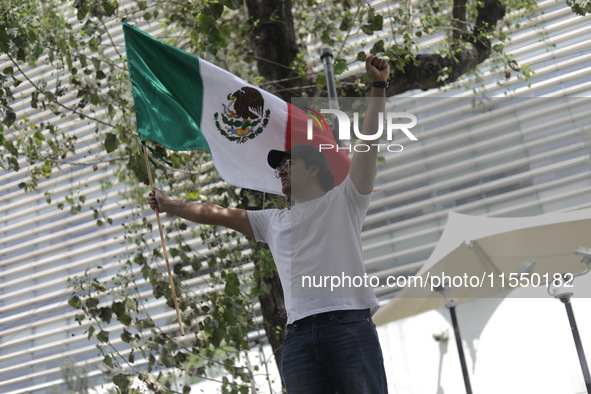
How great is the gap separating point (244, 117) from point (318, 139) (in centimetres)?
80

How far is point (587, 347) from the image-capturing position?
15.1 ft

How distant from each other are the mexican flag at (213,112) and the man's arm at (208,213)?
90cm

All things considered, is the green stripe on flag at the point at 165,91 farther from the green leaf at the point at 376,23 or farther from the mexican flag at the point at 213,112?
the green leaf at the point at 376,23

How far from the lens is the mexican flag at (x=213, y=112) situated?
4062mm

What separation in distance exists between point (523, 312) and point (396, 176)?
Answer: 4.41ft

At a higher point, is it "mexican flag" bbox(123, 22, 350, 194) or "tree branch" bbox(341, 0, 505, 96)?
"tree branch" bbox(341, 0, 505, 96)

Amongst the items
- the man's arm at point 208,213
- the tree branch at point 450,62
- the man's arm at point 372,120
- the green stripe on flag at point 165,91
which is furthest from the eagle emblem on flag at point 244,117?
the tree branch at point 450,62

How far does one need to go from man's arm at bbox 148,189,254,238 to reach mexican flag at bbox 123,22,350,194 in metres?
0.90

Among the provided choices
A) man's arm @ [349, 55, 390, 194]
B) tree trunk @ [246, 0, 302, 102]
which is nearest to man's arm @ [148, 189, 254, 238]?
man's arm @ [349, 55, 390, 194]

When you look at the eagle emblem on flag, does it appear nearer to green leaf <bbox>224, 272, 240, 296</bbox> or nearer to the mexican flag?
the mexican flag

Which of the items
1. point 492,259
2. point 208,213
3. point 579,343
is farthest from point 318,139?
point 579,343

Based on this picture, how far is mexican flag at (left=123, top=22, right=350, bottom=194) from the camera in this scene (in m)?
4.06

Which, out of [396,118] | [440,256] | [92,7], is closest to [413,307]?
[440,256]

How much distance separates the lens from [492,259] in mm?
3586
